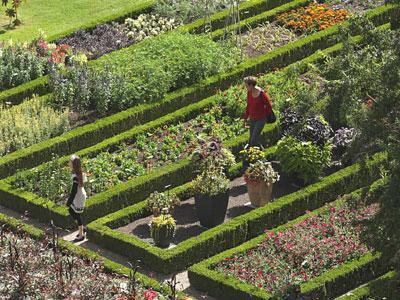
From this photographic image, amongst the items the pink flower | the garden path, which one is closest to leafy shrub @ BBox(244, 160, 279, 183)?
the garden path

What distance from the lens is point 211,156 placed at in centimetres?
2867

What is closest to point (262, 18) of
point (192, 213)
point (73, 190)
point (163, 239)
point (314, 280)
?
point (192, 213)

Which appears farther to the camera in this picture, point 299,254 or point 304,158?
point 304,158

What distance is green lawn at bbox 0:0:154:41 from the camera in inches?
1489

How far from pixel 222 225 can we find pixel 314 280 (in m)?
2.88

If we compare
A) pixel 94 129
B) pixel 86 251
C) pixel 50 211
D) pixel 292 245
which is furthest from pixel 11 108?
pixel 292 245

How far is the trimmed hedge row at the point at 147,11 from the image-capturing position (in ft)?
110

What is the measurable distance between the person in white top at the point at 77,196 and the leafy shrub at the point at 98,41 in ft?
26.7

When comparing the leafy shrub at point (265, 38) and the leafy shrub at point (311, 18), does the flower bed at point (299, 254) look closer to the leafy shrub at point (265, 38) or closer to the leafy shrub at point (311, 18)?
the leafy shrub at point (265, 38)

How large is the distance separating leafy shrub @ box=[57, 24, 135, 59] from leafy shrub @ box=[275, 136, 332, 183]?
793 cm

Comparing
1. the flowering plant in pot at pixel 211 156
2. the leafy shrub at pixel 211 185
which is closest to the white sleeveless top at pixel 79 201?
the leafy shrub at pixel 211 185

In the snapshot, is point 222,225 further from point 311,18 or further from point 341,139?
point 311,18

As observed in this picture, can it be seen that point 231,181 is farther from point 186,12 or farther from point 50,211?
point 186,12

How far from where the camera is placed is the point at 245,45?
117 feet
